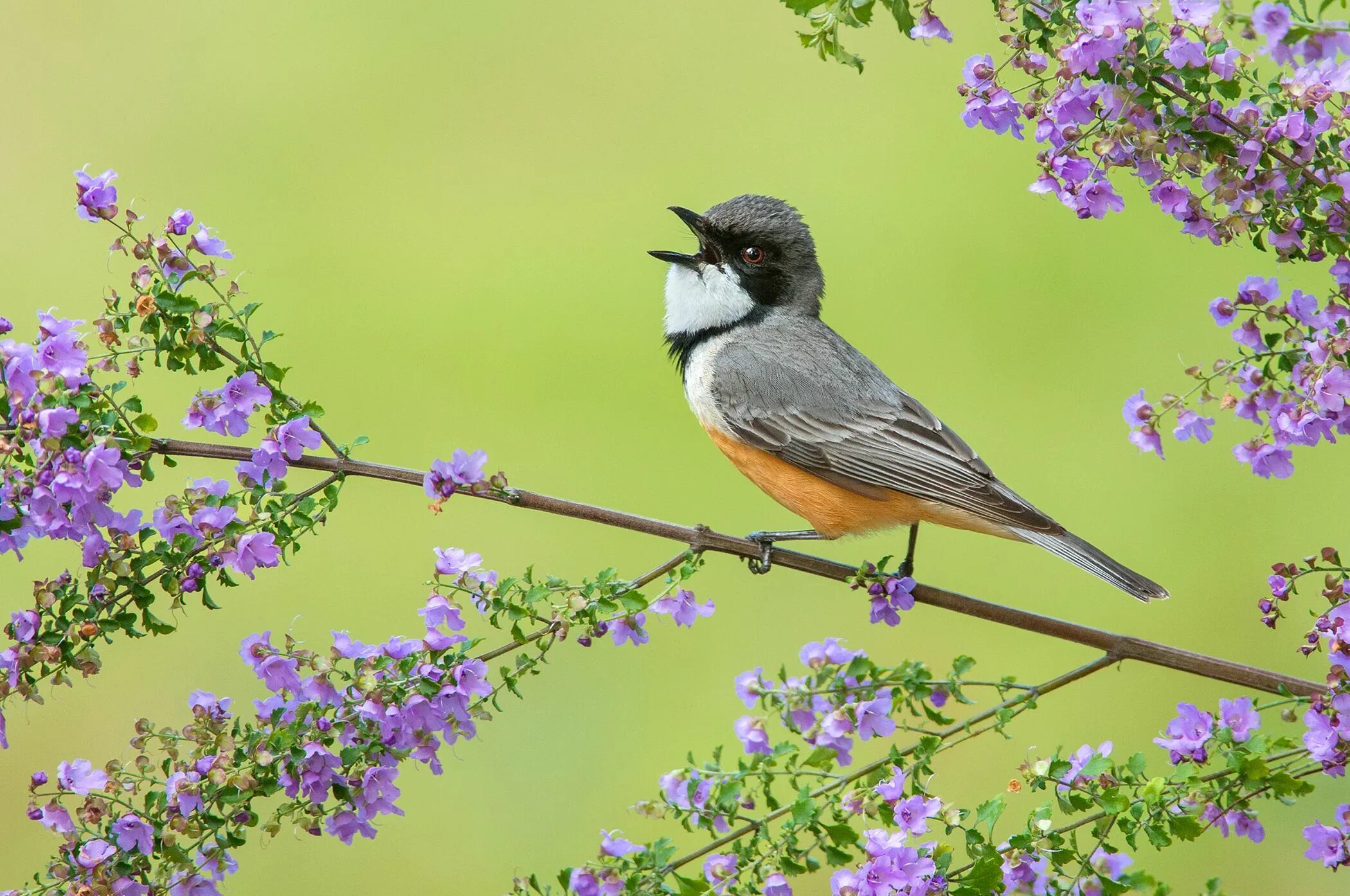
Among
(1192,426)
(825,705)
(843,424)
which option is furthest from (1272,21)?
(843,424)

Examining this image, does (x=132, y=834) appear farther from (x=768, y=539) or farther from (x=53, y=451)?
(x=768, y=539)

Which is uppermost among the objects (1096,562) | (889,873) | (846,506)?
(846,506)

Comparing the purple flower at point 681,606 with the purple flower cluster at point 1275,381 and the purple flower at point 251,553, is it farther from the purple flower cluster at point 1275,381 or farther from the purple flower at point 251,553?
the purple flower cluster at point 1275,381

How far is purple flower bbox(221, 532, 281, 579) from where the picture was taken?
2303 mm

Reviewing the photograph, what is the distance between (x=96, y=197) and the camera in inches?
92.8

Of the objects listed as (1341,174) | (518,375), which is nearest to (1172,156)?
(1341,174)

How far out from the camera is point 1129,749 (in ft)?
19.2

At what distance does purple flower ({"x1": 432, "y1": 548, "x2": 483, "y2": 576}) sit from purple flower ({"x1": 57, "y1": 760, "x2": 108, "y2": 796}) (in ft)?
2.10

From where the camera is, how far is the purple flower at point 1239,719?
2246 millimetres

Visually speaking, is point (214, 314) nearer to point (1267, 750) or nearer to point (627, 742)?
point (1267, 750)

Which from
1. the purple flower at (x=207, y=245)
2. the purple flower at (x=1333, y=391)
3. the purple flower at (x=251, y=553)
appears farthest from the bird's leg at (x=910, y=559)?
the purple flower at (x=207, y=245)

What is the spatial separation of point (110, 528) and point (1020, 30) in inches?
67.2

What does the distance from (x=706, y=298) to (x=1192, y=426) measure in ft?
7.53

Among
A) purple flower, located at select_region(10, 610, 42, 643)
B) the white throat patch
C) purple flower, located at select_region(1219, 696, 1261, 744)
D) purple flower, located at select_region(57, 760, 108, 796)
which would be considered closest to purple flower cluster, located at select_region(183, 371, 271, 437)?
purple flower, located at select_region(10, 610, 42, 643)
